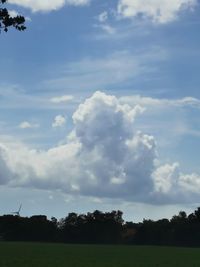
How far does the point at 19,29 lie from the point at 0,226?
174 metres

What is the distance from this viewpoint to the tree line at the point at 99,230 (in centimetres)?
17312

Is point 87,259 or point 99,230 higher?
point 99,230

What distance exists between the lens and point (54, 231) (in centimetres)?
18238

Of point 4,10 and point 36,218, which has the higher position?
point 36,218

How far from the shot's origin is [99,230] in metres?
190

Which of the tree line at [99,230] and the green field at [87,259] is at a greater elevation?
the tree line at [99,230]

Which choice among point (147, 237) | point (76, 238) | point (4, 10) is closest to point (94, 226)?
point (76, 238)

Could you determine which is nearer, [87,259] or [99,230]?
[87,259]

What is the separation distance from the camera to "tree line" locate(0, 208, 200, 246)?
568ft

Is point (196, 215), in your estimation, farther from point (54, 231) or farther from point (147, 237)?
point (54, 231)

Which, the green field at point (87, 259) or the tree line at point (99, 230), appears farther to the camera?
the tree line at point (99, 230)

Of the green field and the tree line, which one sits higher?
the tree line

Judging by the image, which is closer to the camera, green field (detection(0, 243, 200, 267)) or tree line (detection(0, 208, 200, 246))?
green field (detection(0, 243, 200, 267))

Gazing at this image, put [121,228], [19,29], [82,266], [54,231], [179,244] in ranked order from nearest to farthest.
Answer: [19,29] → [82,266] → [179,244] → [54,231] → [121,228]
